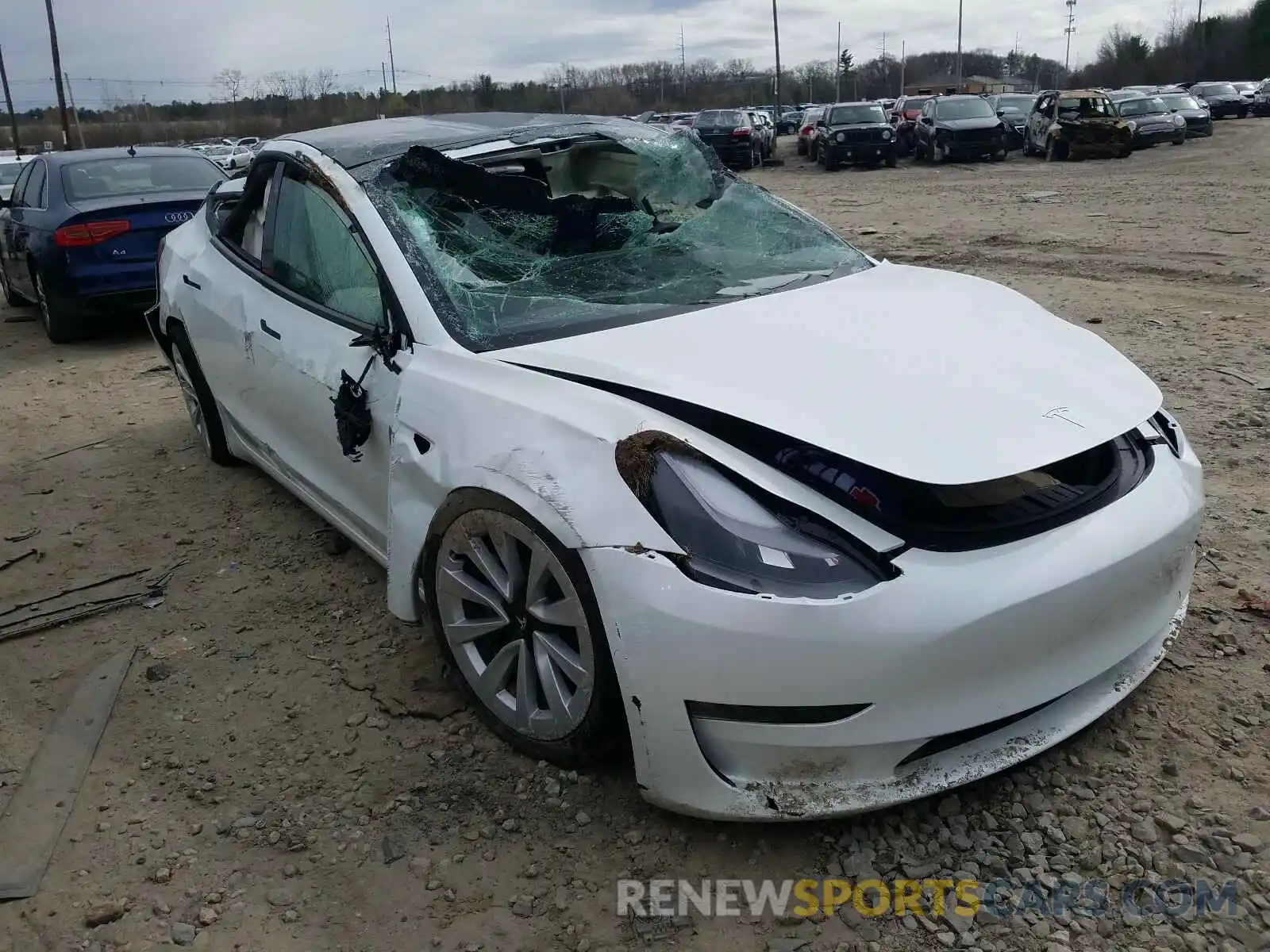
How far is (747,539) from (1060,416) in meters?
0.82

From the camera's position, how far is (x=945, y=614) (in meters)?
2.01

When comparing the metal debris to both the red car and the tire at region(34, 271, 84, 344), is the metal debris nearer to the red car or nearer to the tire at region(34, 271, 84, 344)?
the tire at region(34, 271, 84, 344)

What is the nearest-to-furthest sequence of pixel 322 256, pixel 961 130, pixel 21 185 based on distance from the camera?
pixel 322 256 < pixel 21 185 < pixel 961 130

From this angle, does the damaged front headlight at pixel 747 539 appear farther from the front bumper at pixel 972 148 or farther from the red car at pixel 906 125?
the red car at pixel 906 125

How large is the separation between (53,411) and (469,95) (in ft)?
190

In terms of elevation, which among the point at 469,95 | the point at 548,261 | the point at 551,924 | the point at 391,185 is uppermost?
the point at 469,95

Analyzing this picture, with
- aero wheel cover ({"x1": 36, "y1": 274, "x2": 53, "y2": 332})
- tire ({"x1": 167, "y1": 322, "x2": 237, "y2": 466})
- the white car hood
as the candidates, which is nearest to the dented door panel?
the white car hood

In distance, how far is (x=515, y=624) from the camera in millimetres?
2531

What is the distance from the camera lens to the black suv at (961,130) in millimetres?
22703

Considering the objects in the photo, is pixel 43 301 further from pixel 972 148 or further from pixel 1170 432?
pixel 972 148

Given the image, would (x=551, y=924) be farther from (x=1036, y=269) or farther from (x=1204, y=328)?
(x=1036, y=269)

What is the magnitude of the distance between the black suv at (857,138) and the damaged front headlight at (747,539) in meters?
22.8

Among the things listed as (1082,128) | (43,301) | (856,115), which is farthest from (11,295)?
(1082,128)

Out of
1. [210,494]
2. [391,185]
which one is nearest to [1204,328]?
[391,185]
